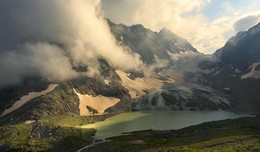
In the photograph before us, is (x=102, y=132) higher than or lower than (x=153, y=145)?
higher

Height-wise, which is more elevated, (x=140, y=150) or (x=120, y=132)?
(x=120, y=132)

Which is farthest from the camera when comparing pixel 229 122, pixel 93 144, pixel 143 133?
pixel 229 122

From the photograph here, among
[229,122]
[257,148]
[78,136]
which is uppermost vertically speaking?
[229,122]

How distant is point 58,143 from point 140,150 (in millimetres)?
47652

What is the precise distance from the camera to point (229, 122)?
19125 centimetres

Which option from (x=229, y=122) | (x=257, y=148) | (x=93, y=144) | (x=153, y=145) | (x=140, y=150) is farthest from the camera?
(x=229, y=122)

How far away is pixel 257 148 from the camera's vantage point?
94.2 metres

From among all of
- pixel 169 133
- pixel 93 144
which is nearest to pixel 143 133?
pixel 169 133

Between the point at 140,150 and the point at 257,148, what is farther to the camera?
the point at 140,150

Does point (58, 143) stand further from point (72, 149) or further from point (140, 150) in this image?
point (140, 150)

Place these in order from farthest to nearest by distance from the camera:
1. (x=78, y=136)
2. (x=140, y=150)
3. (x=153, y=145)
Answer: (x=78, y=136)
(x=153, y=145)
(x=140, y=150)

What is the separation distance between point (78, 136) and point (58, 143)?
11909 mm

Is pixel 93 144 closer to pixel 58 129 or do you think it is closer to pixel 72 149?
pixel 72 149

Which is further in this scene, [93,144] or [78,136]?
[78,136]
